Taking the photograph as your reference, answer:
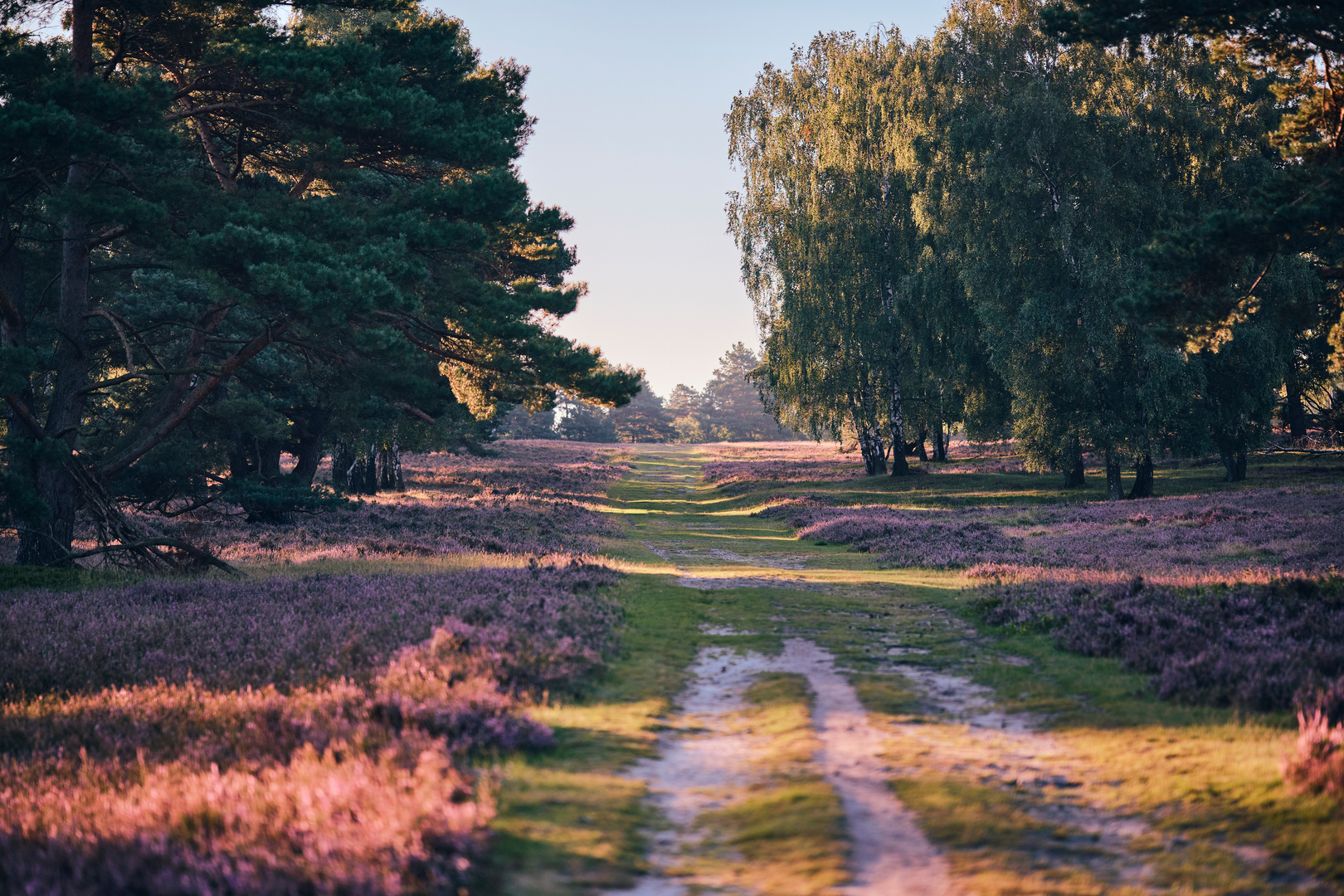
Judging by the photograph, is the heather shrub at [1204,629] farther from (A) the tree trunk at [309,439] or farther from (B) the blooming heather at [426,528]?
(A) the tree trunk at [309,439]

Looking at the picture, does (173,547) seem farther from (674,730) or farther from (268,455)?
(268,455)

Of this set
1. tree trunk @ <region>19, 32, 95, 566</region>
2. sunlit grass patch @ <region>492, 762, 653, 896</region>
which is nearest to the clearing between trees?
sunlit grass patch @ <region>492, 762, 653, 896</region>

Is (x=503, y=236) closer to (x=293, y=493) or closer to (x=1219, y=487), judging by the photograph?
(x=293, y=493)

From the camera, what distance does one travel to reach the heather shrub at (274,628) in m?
8.90

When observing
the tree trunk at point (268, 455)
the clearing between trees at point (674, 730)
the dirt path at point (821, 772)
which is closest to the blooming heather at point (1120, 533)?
the clearing between trees at point (674, 730)

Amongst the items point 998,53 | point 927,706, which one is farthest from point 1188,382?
point 927,706

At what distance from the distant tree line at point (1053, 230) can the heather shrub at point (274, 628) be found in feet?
34.6

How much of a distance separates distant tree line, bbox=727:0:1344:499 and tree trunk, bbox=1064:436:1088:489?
139 mm

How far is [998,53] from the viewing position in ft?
117

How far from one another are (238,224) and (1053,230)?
28.8 meters

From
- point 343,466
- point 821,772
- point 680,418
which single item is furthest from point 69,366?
point 680,418

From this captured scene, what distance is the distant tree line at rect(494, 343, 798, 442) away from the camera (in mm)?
130875

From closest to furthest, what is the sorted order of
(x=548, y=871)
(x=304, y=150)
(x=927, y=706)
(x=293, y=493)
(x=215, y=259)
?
(x=548, y=871) → (x=927, y=706) → (x=215, y=259) → (x=304, y=150) → (x=293, y=493)

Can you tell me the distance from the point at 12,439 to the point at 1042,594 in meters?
18.1
